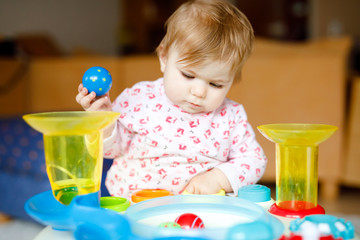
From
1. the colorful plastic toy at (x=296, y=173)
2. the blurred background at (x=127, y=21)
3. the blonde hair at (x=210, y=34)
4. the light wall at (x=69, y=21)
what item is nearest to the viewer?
the colorful plastic toy at (x=296, y=173)

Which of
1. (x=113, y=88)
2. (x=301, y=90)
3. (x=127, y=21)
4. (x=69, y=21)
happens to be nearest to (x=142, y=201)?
(x=113, y=88)

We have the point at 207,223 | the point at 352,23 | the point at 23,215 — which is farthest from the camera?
the point at 352,23

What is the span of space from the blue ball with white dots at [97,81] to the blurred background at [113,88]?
1.32ft

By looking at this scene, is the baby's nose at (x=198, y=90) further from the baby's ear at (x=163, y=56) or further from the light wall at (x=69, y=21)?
the light wall at (x=69, y=21)

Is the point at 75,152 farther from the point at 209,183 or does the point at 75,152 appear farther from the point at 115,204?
the point at 209,183

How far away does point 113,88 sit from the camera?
158cm

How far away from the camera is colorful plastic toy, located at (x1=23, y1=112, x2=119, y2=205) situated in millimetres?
549

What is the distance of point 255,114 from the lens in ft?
6.38

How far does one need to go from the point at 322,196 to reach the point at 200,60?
1487 millimetres

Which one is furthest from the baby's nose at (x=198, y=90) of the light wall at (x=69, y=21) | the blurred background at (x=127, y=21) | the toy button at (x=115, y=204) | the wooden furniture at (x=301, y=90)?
the light wall at (x=69, y=21)

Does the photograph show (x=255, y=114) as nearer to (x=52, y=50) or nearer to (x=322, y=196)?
(x=322, y=196)

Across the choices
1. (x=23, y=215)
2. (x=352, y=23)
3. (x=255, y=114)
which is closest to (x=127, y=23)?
(x=352, y=23)

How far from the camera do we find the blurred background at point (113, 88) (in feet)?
4.99

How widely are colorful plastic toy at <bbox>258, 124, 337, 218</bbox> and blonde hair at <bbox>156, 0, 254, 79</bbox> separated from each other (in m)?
0.17
